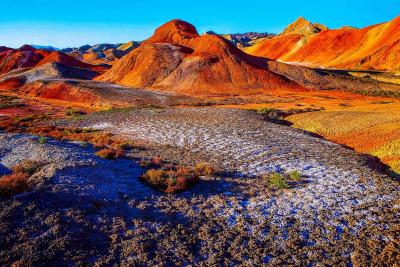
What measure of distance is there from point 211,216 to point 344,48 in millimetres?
116656

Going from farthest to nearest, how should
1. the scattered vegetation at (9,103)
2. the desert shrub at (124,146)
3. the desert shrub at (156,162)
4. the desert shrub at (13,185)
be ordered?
the scattered vegetation at (9,103) → the desert shrub at (124,146) → the desert shrub at (156,162) → the desert shrub at (13,185)

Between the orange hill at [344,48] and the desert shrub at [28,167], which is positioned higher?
the orange hill at [344,48]

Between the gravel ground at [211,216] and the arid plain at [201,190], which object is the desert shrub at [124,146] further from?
the gravel ground at [211,216]

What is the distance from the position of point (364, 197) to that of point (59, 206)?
943 centimetres

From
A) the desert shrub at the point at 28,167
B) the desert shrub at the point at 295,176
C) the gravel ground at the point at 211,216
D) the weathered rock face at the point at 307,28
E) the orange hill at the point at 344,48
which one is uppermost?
the weathered rock face at the point at 307,28

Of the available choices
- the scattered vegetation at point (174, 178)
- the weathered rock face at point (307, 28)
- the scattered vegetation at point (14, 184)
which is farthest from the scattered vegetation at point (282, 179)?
the weathered rock face at point (307, 28)

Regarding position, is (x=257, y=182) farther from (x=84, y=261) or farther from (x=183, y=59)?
(x=183, y=59)

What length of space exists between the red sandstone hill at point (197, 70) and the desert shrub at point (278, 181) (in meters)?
44.6

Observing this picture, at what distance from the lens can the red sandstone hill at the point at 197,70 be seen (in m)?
60.9

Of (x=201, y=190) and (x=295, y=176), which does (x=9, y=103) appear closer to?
(x=201, y=190)

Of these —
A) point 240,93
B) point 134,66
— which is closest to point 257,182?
point 240,93

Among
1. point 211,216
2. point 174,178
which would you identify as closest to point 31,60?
point 174,178

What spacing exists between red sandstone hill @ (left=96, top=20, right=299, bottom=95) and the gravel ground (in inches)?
1729

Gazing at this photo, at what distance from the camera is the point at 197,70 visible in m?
64.7
